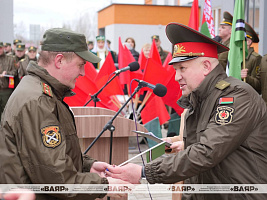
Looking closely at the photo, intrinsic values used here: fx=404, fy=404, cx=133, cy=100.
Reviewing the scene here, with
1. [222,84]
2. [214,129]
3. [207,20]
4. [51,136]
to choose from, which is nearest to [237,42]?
[207,20]

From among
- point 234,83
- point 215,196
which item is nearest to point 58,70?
point 234,83

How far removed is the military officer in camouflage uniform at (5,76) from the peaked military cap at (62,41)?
10.1 m

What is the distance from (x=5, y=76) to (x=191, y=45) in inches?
420

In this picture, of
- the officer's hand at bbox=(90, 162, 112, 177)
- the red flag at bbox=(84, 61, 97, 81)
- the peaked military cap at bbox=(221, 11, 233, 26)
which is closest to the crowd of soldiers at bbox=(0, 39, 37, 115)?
the red flag at bbox=(84, 61, 97, 81)

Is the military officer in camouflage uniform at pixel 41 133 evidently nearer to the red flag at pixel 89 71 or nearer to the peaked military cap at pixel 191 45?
the peaked military cap at pixel 191 45

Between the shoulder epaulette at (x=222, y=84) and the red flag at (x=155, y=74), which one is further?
the red flag at (x=155, y=74)

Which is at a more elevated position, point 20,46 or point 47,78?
point 20,46

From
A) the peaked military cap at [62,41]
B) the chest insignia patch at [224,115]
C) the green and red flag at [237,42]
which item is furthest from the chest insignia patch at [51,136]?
the green and red flag at [237,42]

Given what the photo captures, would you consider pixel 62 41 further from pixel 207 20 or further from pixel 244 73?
pixel 207 20

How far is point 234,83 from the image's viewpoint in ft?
9.24

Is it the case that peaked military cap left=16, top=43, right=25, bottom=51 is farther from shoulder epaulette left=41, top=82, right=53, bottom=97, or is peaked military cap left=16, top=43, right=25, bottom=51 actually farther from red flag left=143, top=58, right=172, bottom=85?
shoulder epaulette left=41, top=82, right=53, bottom=97

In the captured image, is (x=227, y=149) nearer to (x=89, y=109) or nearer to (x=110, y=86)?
(x=89, y=109)

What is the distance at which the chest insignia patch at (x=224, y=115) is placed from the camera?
8.75ft

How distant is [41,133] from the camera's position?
8.13 ft
